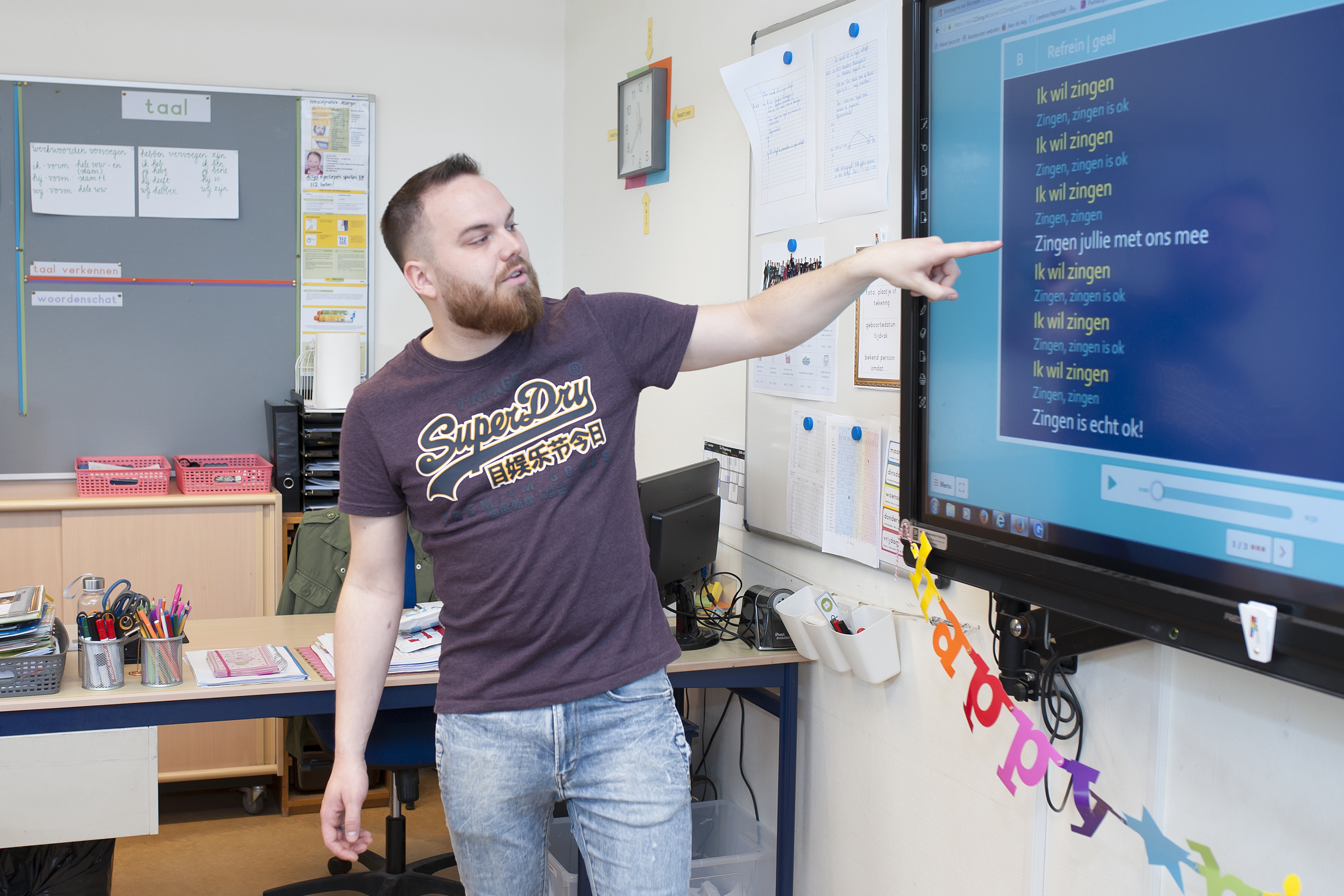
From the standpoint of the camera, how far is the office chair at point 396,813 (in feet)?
8.45

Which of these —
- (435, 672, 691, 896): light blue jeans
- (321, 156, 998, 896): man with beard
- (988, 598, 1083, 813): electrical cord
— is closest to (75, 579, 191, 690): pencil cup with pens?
(321, 156, 998, 896): man with beard

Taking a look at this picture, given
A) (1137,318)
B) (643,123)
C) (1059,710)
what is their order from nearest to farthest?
1. (1137,318)
2. (1059,710)
3. (643,123)

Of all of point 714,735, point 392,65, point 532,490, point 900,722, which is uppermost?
point 392,65

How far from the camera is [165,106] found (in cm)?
361

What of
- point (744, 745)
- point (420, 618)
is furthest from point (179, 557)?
point (744, 745)

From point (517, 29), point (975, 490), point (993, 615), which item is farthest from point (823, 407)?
point (517, 29)

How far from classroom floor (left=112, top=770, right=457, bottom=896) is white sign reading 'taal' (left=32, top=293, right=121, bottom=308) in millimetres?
1662

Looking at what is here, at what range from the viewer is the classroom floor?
3.00 meters

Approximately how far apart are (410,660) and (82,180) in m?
2.39

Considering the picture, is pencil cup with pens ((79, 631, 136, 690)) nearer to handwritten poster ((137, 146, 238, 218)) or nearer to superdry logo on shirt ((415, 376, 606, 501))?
superdry logo on shirt ((415, 376, 606, 501))

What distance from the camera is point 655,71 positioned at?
3.03 m

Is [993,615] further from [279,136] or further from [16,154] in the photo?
[16,154]

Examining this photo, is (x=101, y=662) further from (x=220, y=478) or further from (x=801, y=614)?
(x=220, y=478)

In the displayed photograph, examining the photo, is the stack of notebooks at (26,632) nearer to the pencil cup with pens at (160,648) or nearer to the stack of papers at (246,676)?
the pencil cup with pens at (160,648)
